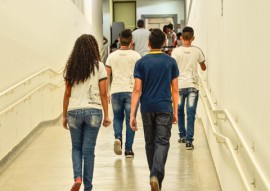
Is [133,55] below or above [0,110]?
above

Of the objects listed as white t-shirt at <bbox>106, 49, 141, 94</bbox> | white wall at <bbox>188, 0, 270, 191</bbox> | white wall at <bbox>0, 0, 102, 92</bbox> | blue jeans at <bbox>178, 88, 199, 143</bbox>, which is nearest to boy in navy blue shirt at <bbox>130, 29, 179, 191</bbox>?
white wall at <bbox>188, 0, 270, 191</bbox>

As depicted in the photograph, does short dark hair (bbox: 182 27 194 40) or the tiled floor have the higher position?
short dark hair (bbox: 182 27 194 40)

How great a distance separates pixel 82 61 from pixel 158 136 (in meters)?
0.98

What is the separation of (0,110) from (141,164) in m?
1.84

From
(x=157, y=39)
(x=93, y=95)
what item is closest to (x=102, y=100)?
(x=93, y=95)

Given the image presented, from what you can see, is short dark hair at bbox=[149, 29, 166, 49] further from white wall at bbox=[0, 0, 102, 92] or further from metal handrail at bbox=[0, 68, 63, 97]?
white wall at bbox=[0, 0, 102, 92]

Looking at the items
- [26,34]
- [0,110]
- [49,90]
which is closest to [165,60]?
[0,110]

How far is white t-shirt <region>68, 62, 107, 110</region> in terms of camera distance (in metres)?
4.46

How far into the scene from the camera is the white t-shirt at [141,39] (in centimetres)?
970

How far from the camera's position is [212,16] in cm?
588

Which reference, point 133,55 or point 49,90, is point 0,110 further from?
point 49,90

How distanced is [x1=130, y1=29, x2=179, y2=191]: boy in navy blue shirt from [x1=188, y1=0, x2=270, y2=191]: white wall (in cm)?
54

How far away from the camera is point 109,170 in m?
5.88

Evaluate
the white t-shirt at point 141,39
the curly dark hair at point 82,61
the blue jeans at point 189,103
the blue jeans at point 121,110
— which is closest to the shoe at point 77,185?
the curly dark hair at point 82,61
